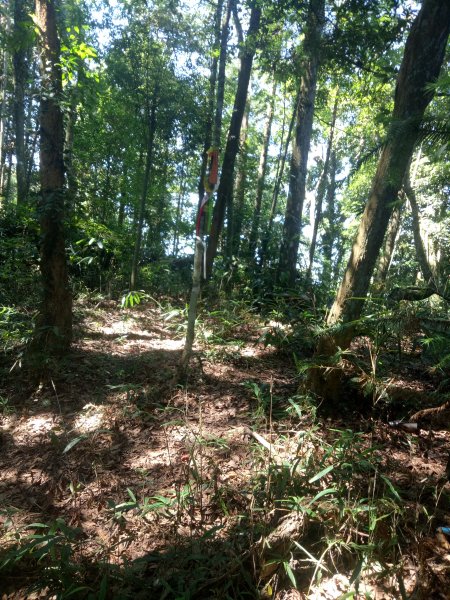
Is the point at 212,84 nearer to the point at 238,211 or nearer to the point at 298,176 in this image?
the point at 298,176

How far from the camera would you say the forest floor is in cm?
185

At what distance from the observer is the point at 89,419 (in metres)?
3.49

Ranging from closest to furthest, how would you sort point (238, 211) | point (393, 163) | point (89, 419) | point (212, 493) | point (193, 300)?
point (212, 493) < point (393, 163) < point (89, 419) < point (193, 300) < point (238, 211)

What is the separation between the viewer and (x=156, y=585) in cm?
182

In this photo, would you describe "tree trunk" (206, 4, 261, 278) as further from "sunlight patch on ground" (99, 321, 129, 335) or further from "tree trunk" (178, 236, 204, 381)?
"tree trunk" (178, 236, 204, 381)

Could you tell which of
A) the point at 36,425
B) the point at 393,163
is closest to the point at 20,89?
the point at 36,425

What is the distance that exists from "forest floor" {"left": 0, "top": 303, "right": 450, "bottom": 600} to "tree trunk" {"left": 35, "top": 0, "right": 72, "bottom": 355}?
2.18 ft

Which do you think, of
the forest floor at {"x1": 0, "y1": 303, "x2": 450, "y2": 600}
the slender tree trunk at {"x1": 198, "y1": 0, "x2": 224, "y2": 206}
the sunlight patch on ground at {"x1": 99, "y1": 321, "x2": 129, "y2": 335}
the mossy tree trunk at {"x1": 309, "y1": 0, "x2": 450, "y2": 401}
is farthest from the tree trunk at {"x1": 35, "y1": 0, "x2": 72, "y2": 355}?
the slender tree trunk at {"x1": 198, "y1": 0, "x2": 224, "y2": 206}

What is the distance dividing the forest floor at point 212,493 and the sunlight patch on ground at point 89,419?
0.02 metres

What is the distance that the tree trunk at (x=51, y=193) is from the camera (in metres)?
4.05

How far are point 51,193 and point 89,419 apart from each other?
2.68 metres

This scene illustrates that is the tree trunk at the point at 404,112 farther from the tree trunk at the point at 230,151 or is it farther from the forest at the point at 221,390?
the tree trunk at the point at 230,151

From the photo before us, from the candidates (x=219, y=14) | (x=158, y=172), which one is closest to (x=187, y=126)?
(x=158, y=172)

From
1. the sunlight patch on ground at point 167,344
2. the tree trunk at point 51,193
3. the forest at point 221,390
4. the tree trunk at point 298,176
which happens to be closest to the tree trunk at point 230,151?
the forest at point 221,390
